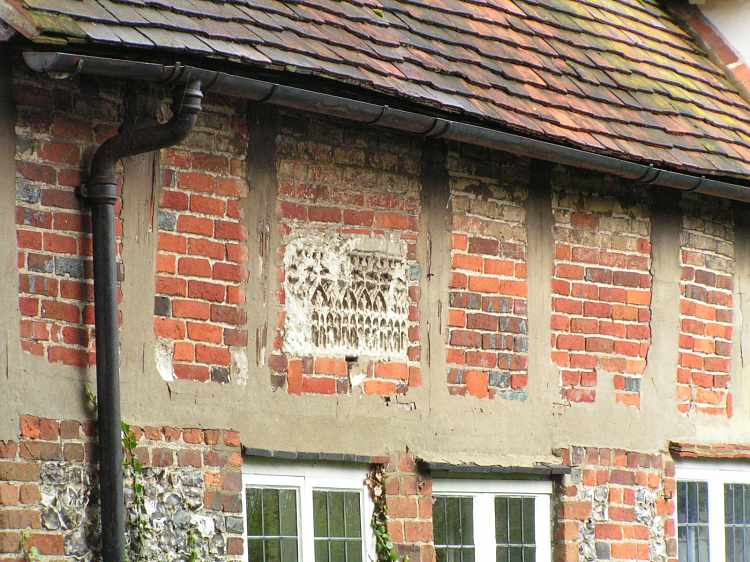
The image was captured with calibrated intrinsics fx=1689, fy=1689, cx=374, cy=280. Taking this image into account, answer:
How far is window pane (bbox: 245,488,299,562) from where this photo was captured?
7.61 meters

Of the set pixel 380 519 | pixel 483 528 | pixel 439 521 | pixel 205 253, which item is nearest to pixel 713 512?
pixel 483 528

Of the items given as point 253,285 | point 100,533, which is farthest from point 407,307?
point 100,533

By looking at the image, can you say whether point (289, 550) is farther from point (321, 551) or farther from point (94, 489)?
point (94, 489)

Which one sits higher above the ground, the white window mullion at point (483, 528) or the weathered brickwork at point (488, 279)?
the weathered brickwork at point (488, 279)

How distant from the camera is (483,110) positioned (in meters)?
8.13

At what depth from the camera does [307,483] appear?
25.6 ft

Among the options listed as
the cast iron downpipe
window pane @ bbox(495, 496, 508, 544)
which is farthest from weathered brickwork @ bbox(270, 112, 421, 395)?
the cast iron downpipe

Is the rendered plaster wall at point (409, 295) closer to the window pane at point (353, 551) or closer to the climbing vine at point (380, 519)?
the climbing vine at point (380, 519)

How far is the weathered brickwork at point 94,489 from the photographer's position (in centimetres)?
666

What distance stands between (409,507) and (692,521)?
7.31 feet

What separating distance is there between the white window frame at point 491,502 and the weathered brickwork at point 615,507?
7 centimetres

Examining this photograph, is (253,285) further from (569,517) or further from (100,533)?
(569,517)

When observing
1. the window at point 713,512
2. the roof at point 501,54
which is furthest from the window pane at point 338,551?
the window at point 713,512

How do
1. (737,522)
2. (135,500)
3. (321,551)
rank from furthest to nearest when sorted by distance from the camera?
(737,522)
(321,551)
(135,500)
